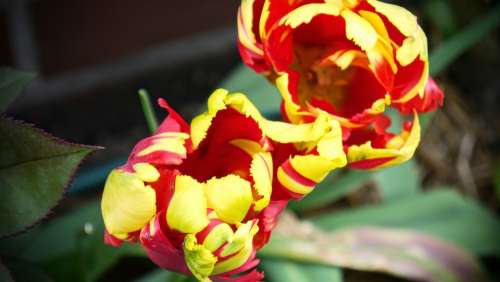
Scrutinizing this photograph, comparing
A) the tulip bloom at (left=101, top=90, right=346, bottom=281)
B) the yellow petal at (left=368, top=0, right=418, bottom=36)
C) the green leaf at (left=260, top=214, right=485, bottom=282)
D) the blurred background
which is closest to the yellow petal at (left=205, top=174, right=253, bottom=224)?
the tulip bloom at (left=101, top=90, right=346, bottom=281)

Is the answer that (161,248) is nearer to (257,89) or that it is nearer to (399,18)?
(399,18)

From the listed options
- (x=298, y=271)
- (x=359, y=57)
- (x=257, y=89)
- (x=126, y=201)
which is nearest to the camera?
(x=126, y=201)

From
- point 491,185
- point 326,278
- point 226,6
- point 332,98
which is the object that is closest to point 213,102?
point 332,98

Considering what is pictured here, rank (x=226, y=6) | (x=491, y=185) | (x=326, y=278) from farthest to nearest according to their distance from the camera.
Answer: (x=226, y=6), (x=491, y=185), (x=326, y=278)

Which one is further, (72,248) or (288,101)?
(72,248)

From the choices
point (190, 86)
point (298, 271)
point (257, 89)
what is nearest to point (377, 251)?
point (298, 271)

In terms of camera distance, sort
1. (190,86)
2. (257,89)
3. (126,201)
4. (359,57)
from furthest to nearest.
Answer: (190,86) → (257,89) → (359,57) → (126,201)

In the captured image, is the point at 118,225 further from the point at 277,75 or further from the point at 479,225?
the point at 479,225
